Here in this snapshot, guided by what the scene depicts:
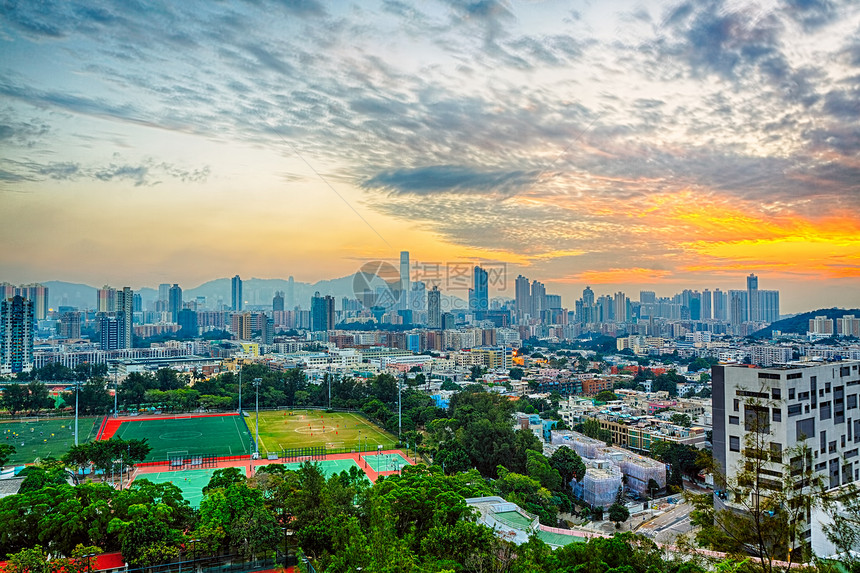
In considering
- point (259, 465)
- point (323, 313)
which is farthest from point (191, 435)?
point (323, 313)

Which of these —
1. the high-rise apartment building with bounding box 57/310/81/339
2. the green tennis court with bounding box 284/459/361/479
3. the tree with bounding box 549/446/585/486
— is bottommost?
the green tennis court with bounding box 284/459/361/479

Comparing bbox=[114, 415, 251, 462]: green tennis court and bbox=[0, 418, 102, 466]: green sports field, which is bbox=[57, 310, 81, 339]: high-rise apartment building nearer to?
bbox=[0, 418, 102, 466]: green sports field

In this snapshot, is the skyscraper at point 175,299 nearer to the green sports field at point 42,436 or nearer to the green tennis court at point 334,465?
the green sports field at point 42,436

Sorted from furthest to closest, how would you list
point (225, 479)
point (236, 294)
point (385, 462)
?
point (236, 294)
point (385, 462)
point (225, 479)

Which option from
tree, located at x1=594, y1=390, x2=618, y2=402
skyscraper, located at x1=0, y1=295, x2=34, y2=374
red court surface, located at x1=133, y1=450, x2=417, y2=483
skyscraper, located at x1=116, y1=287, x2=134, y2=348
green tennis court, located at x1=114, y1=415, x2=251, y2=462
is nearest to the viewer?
red court surface, located at x1=133, y1=450, x2=417, y2=483

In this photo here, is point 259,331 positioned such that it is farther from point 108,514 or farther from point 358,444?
point 108,514

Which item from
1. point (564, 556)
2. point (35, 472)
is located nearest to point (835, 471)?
point (564, 556)

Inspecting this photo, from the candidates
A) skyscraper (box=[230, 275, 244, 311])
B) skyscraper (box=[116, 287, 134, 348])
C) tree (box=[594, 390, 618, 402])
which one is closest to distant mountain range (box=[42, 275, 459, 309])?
skyscraper (box=[230, 275, 244, 311])

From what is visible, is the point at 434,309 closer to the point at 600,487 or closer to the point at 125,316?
the point at 125,316
